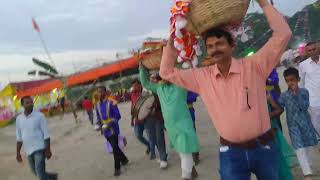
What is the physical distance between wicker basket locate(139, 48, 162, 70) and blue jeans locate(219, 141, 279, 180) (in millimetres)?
4193

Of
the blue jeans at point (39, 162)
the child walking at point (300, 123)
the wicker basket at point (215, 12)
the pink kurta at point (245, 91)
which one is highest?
the wicker basket at point (215, 12)

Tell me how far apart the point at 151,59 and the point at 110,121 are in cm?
181

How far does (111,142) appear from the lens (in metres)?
9.48

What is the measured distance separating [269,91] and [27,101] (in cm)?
355

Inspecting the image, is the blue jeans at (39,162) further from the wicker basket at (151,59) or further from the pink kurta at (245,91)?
the pink kurta at (245,91)

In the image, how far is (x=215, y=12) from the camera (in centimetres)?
363

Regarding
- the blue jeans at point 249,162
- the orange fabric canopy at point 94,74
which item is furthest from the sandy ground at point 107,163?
the orange fabric canopy at point 94,74

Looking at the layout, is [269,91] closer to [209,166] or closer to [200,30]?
[209,166]

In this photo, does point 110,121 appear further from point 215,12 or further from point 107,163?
point 215,12

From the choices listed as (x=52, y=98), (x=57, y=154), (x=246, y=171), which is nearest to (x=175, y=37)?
(x=246, y=171)

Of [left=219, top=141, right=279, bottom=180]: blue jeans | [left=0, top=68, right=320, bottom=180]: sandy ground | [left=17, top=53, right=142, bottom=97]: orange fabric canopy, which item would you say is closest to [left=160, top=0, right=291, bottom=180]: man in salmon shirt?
[left=219, top=141, right=279, bottom=180]: blue jeans

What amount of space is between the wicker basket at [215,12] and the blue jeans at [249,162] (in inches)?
35.3

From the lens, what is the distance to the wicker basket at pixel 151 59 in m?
7.91

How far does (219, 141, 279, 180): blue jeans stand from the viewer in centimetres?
361
